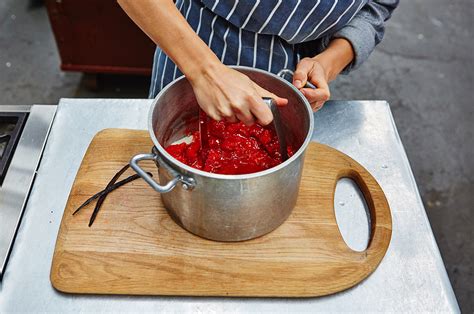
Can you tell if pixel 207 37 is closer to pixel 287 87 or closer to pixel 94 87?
pixel 287 87

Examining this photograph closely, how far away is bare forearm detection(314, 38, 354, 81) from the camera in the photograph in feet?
3.17

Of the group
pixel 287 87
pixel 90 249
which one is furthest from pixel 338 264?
pixel 90 249

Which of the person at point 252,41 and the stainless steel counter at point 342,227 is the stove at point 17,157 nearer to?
the stainless steel counter at point 342,227

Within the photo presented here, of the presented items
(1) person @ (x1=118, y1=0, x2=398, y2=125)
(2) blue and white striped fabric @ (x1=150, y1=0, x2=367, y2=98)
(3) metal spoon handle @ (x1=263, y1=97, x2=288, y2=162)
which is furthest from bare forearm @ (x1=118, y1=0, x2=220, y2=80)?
(2) blue and white striped fabric @ (x1=150, y1=0, x2=367, y2=98)

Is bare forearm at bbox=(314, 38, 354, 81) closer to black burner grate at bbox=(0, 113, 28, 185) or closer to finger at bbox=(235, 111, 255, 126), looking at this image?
finger at bbox=(235, 111, 255, 126)

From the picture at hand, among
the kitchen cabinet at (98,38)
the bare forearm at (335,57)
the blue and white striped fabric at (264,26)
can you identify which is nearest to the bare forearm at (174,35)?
the blue and white striped fabric at (264,26)

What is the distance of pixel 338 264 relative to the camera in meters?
0.78

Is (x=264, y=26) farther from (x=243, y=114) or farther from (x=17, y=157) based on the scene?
(x=17, y=157)

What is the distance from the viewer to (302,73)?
886 mm

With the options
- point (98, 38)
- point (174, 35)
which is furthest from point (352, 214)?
point (98, 38)

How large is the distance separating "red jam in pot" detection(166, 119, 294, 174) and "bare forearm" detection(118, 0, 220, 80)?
162mm

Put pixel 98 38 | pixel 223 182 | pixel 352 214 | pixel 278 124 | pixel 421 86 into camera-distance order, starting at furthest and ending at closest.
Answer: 1. pixel 421 86
2. pixel 98 38
3. pixel 352 214
4. pixel 278 124
5. pixel 223 182

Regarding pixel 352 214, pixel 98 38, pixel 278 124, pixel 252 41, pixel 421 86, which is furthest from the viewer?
pixel 421 86

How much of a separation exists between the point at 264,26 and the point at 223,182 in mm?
414
